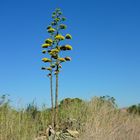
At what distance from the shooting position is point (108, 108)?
1432 cm

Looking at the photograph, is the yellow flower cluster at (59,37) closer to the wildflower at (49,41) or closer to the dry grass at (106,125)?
the wildflower at (49,41)

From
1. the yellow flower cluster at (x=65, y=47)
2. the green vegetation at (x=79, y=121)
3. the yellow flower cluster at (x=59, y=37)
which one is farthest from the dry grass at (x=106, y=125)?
the yellow flower cluster at (x=59, y=37)

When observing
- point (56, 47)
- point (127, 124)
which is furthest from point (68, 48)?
point (127, 124)

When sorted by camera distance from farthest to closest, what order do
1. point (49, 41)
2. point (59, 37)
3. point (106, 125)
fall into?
point (49, 41)
point (59, 37)
point (106, 125)

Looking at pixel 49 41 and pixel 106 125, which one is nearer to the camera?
pixel 106 125

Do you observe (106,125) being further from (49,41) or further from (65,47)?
(49,41)

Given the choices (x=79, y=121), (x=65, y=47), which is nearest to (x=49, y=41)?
(x=65, y=47)

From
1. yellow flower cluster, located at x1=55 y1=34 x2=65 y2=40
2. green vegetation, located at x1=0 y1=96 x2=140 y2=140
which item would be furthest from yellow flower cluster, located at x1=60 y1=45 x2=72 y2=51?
green vegetation, located at x1=0 y1=96 x2=140 y2=140

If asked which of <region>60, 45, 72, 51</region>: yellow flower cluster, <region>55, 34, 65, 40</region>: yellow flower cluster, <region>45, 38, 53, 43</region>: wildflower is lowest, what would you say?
<region>60, 45, 72, 51</region>: yellow flower cluster

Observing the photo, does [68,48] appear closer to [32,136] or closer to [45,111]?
[45,111]

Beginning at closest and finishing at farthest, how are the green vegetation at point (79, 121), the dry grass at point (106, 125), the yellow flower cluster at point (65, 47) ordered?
the green vegetation at point (79, 121) → the dry grass at point (106, 125) → the yellow flower cluster at point (65, 47)

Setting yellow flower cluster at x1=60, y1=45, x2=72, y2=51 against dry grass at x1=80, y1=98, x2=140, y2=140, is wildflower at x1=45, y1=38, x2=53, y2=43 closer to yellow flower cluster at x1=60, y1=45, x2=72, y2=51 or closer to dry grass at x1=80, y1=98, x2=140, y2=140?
yellow flower cluster at x1=60, y1=45, x2=72, y2=51

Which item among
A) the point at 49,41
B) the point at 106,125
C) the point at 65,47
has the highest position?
the point at 49,41

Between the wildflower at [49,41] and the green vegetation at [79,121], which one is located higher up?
the wildflower at [49,41]
